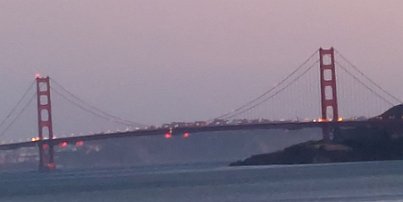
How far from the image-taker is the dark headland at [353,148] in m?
85.4

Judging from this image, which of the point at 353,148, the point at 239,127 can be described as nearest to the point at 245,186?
the point at 239,127

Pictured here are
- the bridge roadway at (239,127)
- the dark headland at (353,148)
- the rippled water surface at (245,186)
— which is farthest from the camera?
the dark headland at (353,148)

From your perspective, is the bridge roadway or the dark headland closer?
the bridge roadway

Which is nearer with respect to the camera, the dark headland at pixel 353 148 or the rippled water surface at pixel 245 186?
the rippled water surface at pixel 245 186

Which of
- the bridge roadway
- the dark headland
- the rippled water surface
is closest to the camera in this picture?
the rippled water surface

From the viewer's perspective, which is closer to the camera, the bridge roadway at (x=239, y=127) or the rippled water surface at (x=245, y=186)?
the rippled water surface at (x=245, y=186)

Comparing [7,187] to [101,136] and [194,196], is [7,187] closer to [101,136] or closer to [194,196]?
[101,136]

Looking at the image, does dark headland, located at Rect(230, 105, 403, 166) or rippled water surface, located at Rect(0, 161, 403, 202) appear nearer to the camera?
rippled water surface, located at Rect(0, 161, 403, 202)

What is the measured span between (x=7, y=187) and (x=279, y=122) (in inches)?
532

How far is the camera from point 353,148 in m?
92.1

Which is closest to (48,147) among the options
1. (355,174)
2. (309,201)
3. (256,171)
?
(256,171)

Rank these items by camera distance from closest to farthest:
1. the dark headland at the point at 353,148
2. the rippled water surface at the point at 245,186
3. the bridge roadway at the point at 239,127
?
the rippled water surface at the point at 245,186 < the bridge roadway at the point at 239,127 < the dark headland at the point at 353,148

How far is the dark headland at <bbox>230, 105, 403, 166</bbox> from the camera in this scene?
280ft

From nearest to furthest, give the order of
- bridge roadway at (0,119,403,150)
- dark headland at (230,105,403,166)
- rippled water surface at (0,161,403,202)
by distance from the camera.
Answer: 1. rippled water surface at (0,161,403,202)
2. bridge roadway at (0,119,403,150)
3. dark headland at (230,105,403,166)
